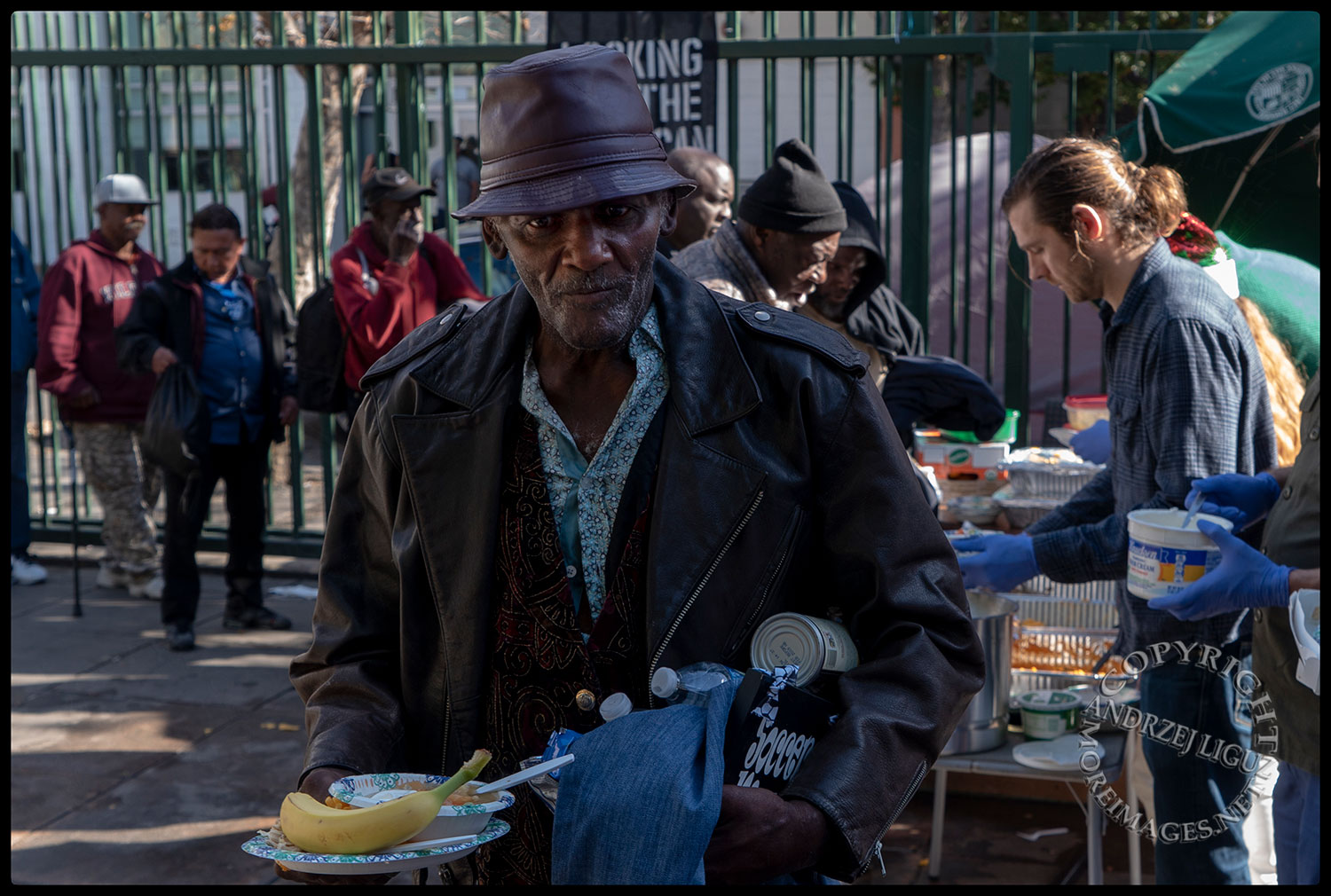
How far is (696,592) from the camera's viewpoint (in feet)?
5.94

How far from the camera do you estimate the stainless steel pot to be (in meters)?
3.54

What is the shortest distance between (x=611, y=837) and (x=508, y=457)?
2.04 feet

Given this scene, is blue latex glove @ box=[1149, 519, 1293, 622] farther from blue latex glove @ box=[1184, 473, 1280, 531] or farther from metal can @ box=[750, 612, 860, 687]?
metal can @ box=[750, 612, 860, 687]

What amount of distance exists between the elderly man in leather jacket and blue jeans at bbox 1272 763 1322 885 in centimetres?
149

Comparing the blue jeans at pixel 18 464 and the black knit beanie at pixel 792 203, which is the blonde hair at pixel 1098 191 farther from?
the blue jeans at pixel 18 464

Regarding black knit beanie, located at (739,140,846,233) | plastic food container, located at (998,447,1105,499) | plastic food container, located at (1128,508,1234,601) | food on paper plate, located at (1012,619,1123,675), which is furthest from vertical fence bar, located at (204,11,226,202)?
plastic food container, located at (1128,508,1234,601)

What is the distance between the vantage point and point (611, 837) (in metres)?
1.60

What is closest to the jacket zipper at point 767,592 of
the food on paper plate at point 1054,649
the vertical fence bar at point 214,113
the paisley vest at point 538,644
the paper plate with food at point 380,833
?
the paisley vest at point 538,644

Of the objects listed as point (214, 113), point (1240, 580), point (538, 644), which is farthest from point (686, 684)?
point (214, 113)

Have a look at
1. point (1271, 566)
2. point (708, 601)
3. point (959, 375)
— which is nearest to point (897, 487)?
point (708, 601)

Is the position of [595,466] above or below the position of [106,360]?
above

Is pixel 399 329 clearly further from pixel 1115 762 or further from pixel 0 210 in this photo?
pixel 1115 762

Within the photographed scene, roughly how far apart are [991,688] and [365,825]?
2370 millimetres

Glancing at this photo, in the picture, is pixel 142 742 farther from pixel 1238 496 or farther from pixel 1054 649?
pixel 1238 496
